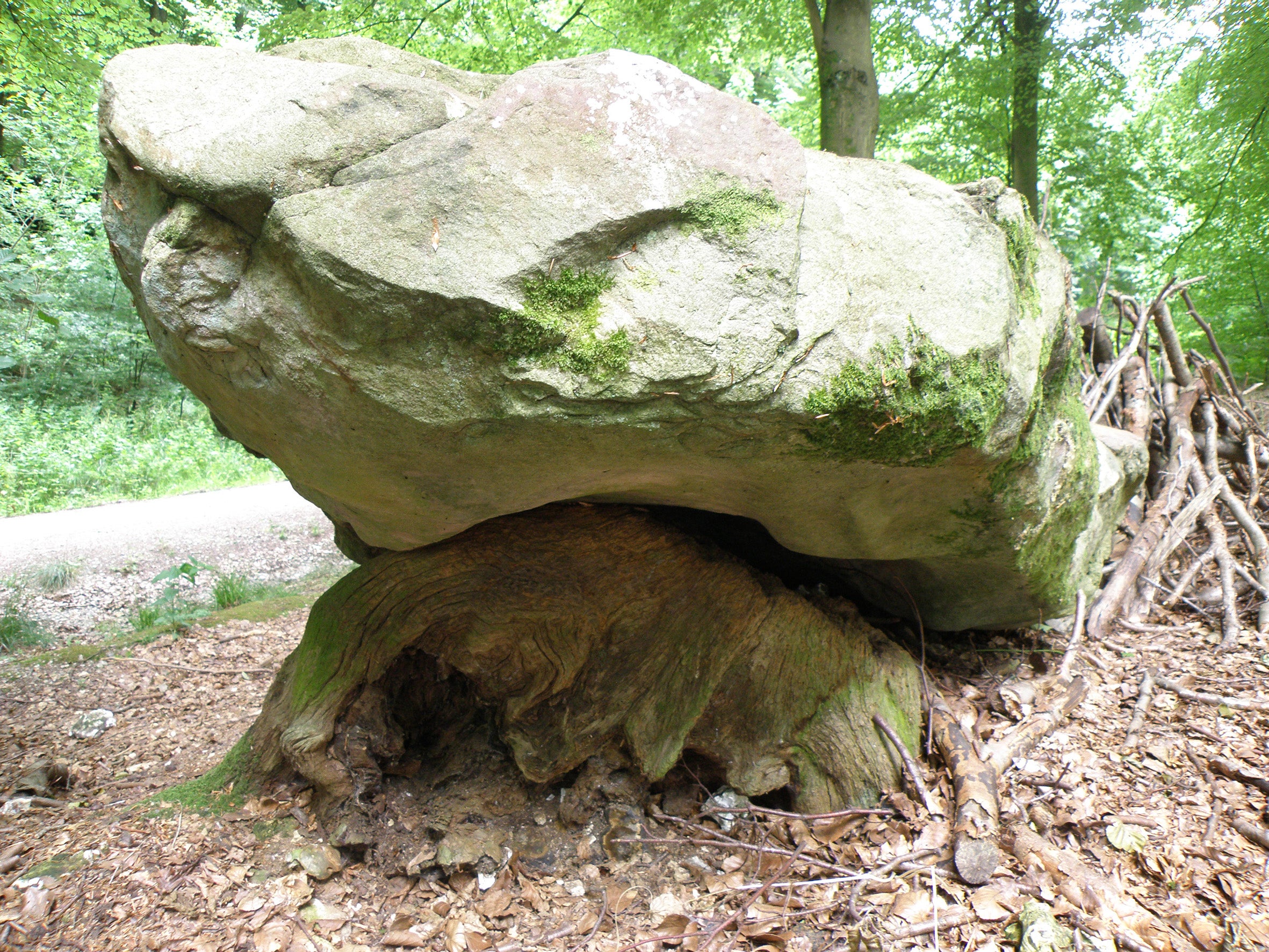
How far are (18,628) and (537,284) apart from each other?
16.8 ft

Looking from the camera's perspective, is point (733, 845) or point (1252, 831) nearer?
point (1252, 831)

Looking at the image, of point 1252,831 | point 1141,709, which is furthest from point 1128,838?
point 1141,709

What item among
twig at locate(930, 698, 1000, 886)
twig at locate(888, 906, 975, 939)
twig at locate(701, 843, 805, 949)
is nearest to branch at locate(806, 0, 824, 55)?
twig at locate(930, 698, 1000, 886)

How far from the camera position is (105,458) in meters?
10.8

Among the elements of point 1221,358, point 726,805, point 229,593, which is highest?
point 1221,358

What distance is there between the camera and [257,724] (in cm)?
291

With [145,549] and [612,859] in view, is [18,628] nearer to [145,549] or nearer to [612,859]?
[145,549]

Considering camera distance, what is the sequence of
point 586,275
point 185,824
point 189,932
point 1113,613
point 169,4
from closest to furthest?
point 586,275, point 189,932, point 185,824, point 1113,613, point 169,4

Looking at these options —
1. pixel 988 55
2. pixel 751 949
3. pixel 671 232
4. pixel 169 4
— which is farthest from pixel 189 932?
pixel 169 4

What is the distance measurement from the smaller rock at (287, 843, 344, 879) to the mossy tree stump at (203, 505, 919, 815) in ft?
0.51

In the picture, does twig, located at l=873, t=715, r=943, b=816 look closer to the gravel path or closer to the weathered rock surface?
the weathered rock surface

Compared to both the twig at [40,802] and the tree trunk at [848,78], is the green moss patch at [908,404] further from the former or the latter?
the tree trunk at [848,78]

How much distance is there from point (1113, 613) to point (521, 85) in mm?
3954

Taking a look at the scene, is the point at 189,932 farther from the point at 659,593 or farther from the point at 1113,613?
the point at 1113,613
